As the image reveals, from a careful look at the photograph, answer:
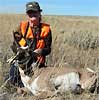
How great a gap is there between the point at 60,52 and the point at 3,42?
163cm

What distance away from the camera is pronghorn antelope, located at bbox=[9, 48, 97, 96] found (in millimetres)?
6660

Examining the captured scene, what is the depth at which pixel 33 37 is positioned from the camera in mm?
7246

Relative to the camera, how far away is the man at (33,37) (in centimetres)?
716

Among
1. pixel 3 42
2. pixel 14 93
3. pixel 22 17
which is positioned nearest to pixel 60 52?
pixel 3 42

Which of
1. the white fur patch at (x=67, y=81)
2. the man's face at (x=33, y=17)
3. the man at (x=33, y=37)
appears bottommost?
the white fur patch at (x=67, y=81)

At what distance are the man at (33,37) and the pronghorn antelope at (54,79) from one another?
0.23 meters

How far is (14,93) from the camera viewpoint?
6.65m

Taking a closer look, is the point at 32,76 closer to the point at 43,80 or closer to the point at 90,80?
the point at 43,80

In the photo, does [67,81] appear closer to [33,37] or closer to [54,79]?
[54,79]

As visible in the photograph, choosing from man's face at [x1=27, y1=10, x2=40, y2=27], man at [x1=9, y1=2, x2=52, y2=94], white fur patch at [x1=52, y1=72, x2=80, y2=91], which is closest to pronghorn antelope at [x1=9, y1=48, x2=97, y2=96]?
white fur patch at [x1=52, y1=72, x2=80, y2=91]

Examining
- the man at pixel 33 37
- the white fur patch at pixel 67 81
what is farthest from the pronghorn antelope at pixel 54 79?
the man at pixel 33 37

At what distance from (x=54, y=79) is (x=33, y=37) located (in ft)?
3.04

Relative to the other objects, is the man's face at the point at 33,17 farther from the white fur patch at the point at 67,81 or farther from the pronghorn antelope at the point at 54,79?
the white fur patch at the point at 67,81

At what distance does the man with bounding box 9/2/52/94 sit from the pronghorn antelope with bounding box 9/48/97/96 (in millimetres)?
234
